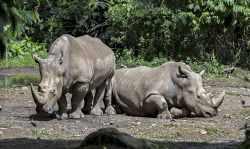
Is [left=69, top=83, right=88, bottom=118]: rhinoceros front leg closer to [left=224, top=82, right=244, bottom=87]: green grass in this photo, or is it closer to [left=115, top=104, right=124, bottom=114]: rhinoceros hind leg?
[left=115, top=104, right=124, bottom=114]: rhinoceros hind leg

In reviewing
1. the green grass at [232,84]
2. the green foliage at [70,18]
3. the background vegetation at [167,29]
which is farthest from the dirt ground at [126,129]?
the green foliage at [70,18]

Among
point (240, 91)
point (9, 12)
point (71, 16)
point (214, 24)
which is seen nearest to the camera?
point (9, 12)

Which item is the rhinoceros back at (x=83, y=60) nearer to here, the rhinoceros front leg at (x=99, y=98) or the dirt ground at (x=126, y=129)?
the rhinoceros front leg at (x=99, y=98)

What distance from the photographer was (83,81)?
7.07 m

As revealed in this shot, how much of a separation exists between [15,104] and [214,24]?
937 centimetres

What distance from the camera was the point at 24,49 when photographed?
61.3 feet

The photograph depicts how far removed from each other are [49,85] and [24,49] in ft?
41.9

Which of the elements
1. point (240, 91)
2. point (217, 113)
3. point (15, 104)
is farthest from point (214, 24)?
point (15, 104)

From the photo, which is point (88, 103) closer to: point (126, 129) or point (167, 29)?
point (126, 129)

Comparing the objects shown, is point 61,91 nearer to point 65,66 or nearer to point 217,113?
point 65,66

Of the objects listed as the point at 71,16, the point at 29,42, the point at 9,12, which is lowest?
the point at 29,42

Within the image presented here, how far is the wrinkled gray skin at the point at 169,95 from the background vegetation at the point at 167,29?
6.54 m

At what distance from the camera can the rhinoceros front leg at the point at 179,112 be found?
7.45 m

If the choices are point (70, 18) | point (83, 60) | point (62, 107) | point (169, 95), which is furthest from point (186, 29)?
point (62, 107)
